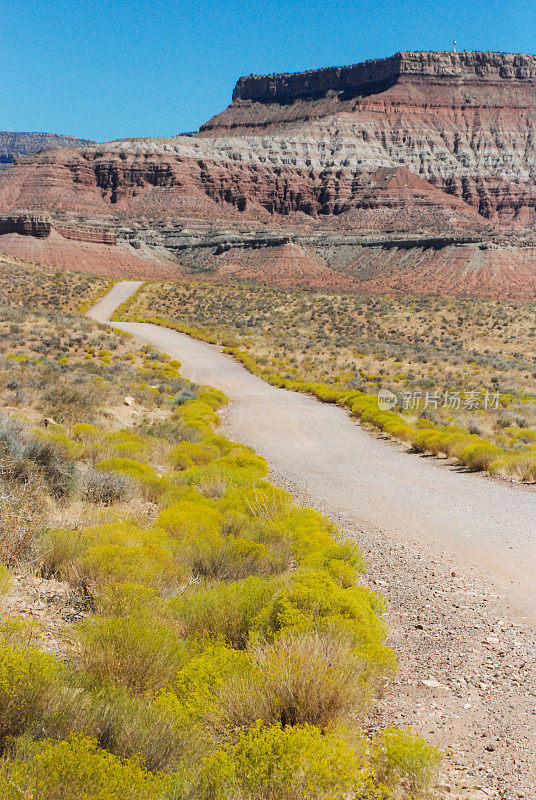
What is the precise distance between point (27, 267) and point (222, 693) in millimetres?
63365

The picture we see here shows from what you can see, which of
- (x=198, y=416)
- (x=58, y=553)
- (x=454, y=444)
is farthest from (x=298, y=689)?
(x=198, y=416)

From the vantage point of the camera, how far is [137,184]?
12038 cm

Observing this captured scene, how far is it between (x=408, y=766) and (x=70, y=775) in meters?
1.98

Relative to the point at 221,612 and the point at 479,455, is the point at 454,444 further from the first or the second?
Result: the point at 221,612

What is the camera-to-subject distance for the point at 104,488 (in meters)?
8.06

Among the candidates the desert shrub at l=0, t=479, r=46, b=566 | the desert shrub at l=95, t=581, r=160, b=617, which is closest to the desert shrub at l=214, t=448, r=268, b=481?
the desert shrub at l=0, t=479, r=46, b=566

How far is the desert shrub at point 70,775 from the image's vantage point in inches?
99.4

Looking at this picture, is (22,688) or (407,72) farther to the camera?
(407,72)

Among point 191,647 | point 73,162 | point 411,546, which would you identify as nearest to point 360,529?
point 411,546

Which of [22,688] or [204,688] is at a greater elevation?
[22,688]

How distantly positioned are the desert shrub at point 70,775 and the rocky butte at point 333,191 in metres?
72.5

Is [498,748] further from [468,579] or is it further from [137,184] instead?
[137,184]

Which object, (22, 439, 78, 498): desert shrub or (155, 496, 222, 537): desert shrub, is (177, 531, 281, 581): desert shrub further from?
(22, 439, 78, 498): desert shrub

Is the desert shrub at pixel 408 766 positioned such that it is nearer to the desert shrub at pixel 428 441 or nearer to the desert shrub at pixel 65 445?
the desert shrub at pixel 65 445
